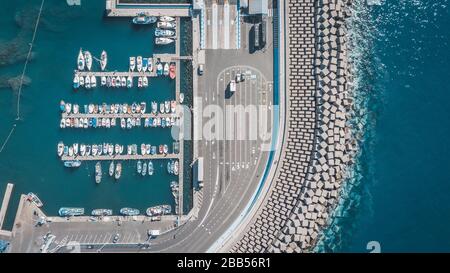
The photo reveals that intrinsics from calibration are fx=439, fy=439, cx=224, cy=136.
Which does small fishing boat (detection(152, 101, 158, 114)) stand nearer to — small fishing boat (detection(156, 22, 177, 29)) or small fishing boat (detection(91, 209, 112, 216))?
small fishing boat (detection(156, 22, 177, 29))

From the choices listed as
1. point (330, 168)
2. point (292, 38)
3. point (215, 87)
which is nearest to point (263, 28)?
point (292, 38)

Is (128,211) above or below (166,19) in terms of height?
below

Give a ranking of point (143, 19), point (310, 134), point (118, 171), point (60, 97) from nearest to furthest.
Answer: point (310, 134), point (143, 19), point (60, 97), point (118, 171)

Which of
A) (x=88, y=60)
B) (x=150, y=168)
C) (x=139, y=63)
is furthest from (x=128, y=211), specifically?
(x=88, y=60)

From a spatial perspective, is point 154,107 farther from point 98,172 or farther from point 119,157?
point 98,172

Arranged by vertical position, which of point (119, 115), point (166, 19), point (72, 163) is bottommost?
point (72, 163)

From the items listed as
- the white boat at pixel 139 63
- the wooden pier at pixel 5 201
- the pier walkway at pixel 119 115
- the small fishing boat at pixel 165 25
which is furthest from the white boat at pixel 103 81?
the wooden pier at pixel 5 201
